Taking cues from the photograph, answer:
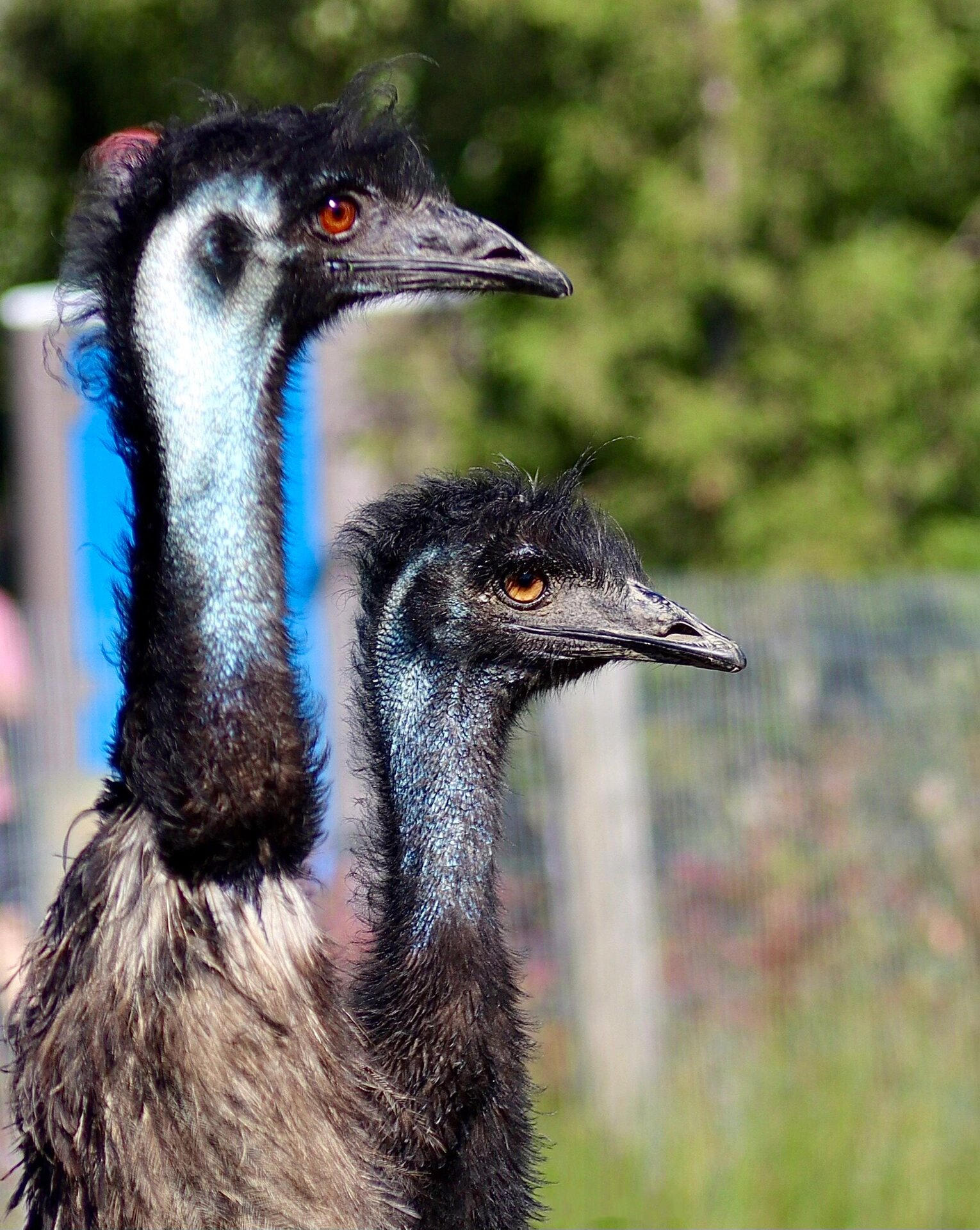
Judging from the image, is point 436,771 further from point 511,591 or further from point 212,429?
point 212,429

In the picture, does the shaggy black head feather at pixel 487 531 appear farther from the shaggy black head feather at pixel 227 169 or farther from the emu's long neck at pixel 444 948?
the shaggy black head feather at pixel 227 169

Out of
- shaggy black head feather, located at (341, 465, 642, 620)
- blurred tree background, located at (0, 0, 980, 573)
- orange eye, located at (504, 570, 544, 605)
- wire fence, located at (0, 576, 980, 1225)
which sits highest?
blurred tree background, located at (0, 0, 980, 573)

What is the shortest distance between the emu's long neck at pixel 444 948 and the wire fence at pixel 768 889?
3.21m

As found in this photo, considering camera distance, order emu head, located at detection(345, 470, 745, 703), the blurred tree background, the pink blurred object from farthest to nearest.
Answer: the blurred tree background
the pink blurred object
emu head, located at detection(345, 470, 745, 703)

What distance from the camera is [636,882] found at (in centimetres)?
647

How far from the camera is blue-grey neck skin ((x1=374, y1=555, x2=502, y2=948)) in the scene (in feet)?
9.14

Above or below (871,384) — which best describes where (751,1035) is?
below

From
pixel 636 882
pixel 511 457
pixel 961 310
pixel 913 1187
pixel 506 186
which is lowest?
pixel 913 1187

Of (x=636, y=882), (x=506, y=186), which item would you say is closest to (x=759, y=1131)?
(x=636, y=882)

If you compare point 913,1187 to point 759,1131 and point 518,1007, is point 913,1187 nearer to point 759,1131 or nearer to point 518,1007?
point 759,1131

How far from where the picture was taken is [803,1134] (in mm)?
6027

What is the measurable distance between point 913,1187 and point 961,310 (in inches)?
177

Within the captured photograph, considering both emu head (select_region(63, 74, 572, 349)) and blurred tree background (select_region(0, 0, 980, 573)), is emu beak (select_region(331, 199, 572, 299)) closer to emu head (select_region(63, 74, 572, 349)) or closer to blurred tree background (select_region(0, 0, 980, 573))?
emu head (select_region(63, 74, 572, 349))

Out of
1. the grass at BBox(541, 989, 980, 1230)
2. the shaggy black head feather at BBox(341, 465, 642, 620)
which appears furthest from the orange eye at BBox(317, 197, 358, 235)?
the grass at BBox(541, 989, 980, 1230)
